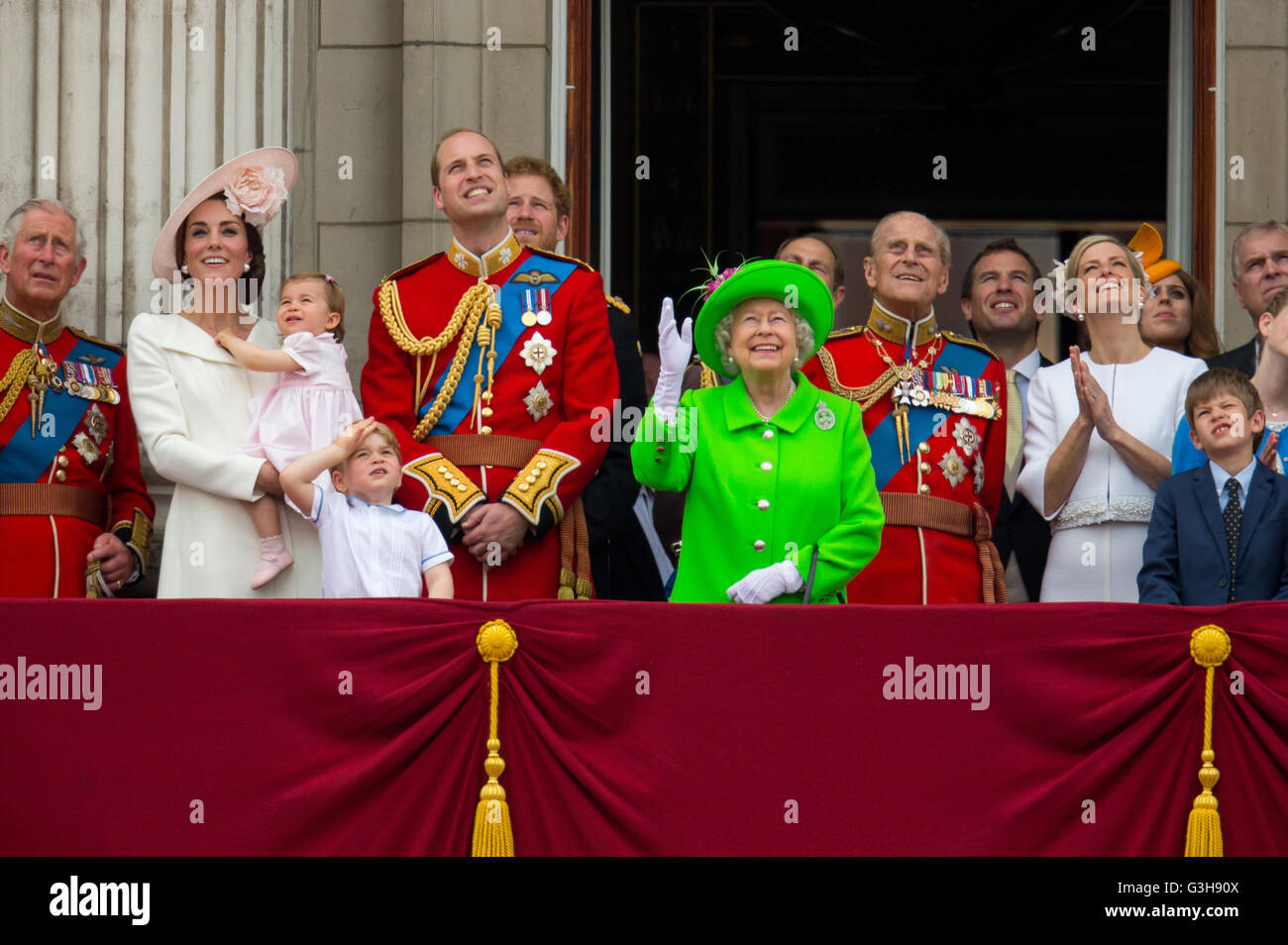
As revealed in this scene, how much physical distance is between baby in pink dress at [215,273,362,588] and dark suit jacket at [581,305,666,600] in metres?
0.76

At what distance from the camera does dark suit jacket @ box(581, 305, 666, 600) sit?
621 cm

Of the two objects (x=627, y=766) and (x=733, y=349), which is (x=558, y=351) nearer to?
(x=733, y=349)

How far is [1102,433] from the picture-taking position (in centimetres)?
629

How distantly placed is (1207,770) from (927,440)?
1.62m

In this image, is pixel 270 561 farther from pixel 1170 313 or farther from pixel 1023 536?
pixel 1170 313

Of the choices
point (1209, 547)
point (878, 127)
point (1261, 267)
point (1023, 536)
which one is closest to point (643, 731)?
point (1209, 547)

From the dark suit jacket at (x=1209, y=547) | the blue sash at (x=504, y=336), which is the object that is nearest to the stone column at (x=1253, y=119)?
the dark suit jacket at (x=1209, y=547)

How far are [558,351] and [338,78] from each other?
2598mm

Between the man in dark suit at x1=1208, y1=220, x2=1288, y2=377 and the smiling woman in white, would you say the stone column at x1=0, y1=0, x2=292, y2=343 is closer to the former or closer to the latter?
the smiling woman in white

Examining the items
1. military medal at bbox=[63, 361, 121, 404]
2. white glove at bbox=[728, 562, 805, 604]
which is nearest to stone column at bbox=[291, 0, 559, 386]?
military medal at bbox=[63, 361, 121, 404]

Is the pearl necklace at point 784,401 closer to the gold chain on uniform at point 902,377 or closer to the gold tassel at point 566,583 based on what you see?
the gold chain on uniform at point 902,377

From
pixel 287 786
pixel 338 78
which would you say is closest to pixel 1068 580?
pixel 287 786

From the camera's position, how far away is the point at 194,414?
A: 622 centimetres

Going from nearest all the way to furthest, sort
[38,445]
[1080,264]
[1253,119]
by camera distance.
→ [38,445] < [1080,264] < [1253,119]
